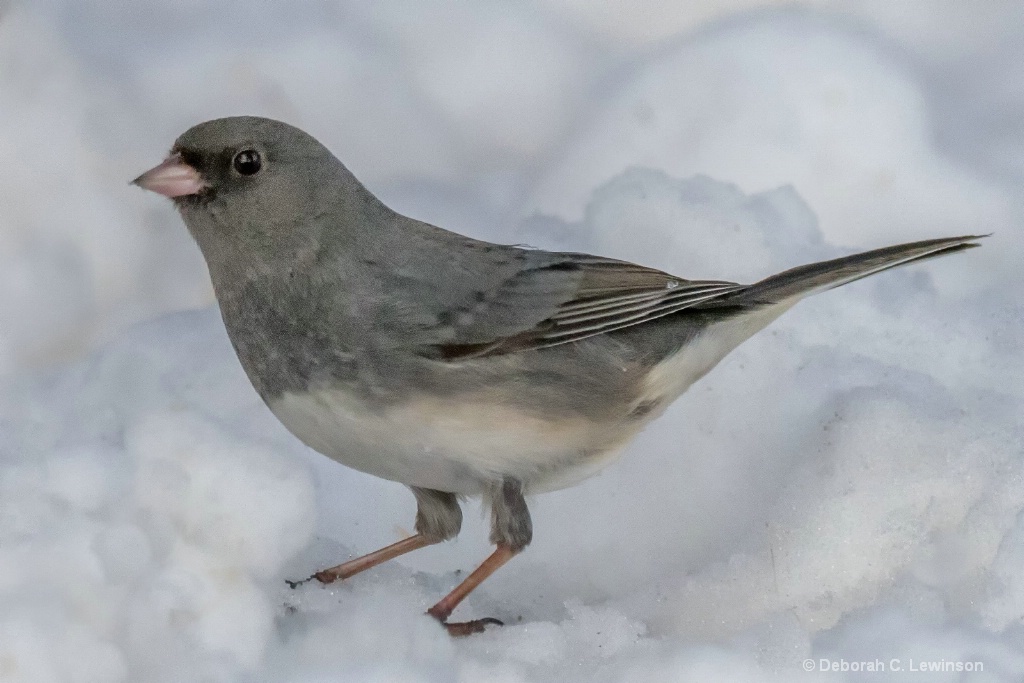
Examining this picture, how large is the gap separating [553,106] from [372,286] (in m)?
1.47

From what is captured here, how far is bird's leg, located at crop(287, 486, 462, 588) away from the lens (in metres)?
2.58

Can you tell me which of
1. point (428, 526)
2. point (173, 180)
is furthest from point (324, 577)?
point (173, 180)

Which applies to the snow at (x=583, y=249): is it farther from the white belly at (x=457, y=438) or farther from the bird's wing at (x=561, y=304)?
the bird's wing at (x=561, y=304)

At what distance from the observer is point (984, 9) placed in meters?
3.61

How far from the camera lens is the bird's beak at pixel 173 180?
2.31 m

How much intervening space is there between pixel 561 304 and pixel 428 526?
0.55 meters

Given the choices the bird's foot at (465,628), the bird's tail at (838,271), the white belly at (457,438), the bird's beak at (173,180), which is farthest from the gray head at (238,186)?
the bird's tail at (838,271)

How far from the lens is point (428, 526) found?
2.65m

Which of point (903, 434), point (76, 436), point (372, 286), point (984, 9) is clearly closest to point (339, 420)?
point (372, 286)

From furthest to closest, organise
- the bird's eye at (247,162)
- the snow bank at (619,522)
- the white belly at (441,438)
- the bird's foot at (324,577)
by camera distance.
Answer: the bird's foot at (324,577) < the bird's eye at (247,162) < the white belly at (441,438) < the snow bank at (619,522)

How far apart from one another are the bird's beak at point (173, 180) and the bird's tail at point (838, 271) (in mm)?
1070

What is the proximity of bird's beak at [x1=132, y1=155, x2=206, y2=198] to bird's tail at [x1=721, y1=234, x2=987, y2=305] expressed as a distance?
1070 millimetres

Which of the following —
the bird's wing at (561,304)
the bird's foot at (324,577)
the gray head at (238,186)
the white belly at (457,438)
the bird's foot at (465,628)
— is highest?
the gray head at (238,186)

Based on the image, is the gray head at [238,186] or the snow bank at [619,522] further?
the gray head at [238,186]
